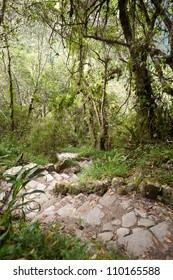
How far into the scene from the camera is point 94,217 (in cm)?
317

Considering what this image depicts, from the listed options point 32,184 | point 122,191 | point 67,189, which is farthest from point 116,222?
point 32,184

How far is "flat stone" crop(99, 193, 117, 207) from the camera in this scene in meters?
3.37

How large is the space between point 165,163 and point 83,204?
5.17ft

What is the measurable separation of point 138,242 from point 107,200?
98cm

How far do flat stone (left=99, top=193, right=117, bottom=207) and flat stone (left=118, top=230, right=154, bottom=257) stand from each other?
2.38 ft

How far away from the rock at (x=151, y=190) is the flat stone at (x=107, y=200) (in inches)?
18.2

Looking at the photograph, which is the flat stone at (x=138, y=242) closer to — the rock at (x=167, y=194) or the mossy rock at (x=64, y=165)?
the rock at (x=167, y=194)

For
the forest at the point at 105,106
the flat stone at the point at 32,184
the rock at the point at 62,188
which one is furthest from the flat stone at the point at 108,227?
the flat stone at the point at 32,184

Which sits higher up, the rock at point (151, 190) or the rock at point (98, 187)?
the rock at point (151, 190)

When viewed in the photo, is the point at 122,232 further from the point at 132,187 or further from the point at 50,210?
the point at 50,210

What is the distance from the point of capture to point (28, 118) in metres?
9.02

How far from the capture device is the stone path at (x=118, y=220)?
2.49 metres
